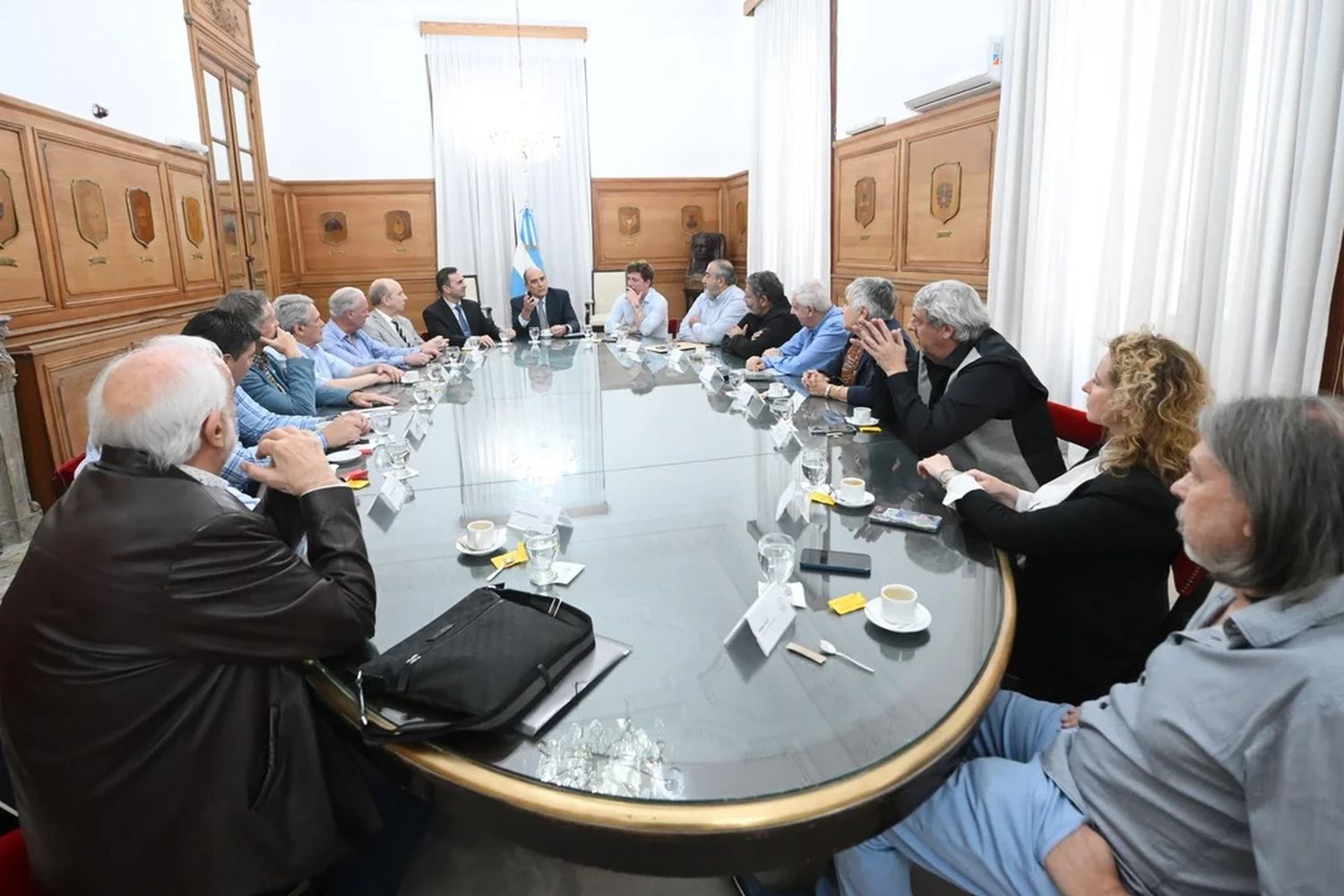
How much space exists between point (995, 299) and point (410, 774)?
3.86 metres

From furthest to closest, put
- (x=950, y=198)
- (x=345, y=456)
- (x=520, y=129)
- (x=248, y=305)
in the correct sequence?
(x=520, y=129) < (x=950, y=198) < (x=248, y=305) < (x=345, y=456)

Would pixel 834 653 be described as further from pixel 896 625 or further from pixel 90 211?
pixel 90 211

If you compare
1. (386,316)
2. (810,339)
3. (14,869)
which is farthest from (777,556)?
(386,316)

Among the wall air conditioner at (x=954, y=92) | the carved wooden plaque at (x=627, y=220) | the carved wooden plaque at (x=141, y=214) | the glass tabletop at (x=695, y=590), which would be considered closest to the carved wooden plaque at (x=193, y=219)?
the carved wooden plaque at (x=141, y=214)

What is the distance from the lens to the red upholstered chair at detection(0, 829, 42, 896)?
99cm

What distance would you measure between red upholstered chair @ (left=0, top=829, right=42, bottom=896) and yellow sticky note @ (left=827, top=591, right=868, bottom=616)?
120 cm

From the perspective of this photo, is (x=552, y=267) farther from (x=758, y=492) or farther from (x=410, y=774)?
(x=410, y=774)

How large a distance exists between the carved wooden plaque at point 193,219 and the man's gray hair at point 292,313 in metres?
2.61

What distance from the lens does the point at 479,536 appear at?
1544 millimetres

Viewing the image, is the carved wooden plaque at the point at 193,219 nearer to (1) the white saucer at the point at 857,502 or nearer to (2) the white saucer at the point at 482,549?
(2) the white saucer at the point at 482,549

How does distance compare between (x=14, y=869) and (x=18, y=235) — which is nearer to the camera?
(x=14, y=869)

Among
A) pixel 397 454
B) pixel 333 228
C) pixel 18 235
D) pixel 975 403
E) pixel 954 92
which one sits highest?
pixel 954 92

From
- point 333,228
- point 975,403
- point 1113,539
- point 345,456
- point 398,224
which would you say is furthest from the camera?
point 398,224

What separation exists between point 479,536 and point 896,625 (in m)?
0.83
